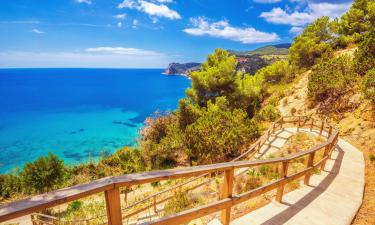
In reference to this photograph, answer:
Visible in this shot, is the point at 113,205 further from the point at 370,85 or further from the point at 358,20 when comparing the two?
the point at 358,20

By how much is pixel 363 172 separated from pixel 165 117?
52.3 ft

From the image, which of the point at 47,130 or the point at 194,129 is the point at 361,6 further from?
the point at 47,130

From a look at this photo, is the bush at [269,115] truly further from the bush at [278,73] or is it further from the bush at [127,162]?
the bush at [127,162]

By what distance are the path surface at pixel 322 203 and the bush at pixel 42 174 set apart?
1625cm

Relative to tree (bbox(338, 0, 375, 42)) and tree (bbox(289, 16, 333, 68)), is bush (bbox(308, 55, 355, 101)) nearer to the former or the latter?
tree (bbox(289, 16, 333, 68))

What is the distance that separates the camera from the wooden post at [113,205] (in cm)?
189

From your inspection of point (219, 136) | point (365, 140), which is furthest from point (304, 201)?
point (365, 140)

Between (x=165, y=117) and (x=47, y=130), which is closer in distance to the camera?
(x=165, y=117)

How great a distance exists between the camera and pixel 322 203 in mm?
4562

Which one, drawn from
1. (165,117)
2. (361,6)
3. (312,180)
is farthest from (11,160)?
(361,6)

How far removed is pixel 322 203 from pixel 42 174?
17095 mm

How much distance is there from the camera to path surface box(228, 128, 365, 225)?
12.5 ft

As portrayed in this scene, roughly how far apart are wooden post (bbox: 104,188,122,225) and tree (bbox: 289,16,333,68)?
1095 inches

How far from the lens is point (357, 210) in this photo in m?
4.49
